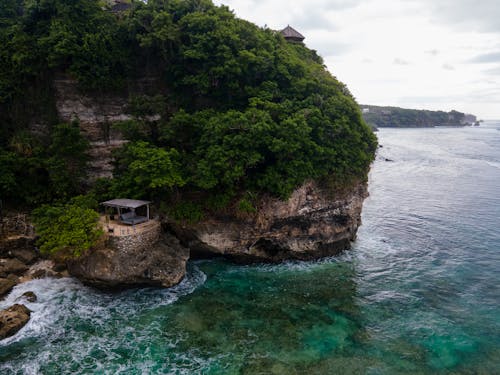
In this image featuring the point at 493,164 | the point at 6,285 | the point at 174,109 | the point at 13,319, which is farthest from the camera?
the point at 493,164

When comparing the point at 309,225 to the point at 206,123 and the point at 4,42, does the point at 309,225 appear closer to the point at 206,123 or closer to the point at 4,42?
the point at 206,123

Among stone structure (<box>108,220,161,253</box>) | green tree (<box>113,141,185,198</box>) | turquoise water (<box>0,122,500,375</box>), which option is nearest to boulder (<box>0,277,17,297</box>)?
turquoise water (<box>0,122,500,375</box>)

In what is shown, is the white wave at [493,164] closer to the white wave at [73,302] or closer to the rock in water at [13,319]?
the white wave at [73,302]

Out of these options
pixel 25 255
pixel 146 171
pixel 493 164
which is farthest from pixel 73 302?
pixel 493 164

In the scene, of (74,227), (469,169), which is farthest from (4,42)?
(469,169)

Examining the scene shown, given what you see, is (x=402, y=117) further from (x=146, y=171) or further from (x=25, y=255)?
(x=25, y=255)

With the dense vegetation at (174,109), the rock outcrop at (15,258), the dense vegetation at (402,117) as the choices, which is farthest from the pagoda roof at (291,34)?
the dense vegetation at (402,117)
